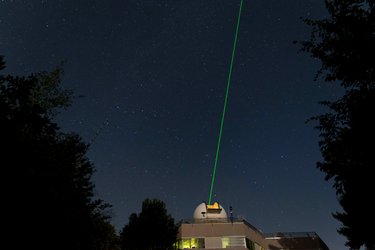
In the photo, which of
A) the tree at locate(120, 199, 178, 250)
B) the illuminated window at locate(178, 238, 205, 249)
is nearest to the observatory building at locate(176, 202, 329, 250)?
the illuminated window at locate(178, 238, 205, 249)

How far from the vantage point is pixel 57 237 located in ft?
40.9

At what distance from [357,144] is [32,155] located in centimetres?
1032

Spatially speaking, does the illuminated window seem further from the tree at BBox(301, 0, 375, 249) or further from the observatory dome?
the tree at BBox(301, 0, 375, 249)

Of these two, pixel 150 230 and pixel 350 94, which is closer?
pixel 350 94

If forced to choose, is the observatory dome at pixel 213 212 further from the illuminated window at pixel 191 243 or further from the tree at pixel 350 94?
the tree at pixel 350 94

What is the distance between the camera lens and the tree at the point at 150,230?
31266 millimetres

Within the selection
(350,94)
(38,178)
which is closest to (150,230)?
(38,178)

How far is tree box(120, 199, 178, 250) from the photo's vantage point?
3127 cm

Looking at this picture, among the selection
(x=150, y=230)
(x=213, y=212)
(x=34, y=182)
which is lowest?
(x=34, y=182)

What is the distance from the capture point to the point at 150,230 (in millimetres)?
31516

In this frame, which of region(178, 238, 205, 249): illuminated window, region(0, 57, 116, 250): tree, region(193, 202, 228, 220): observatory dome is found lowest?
region(0, 57, 116, 250): tree

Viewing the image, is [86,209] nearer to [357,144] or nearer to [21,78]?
[21,78]

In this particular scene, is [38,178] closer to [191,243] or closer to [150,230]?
[150,230]

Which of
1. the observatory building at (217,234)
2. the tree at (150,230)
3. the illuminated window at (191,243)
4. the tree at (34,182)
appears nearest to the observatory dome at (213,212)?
the observatory building at (217,234)
